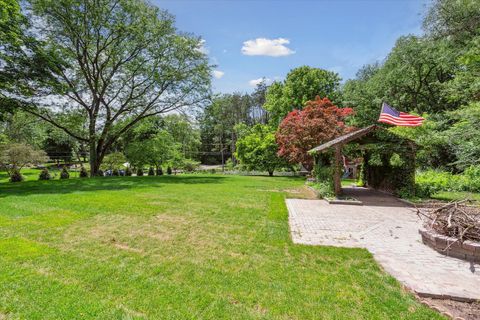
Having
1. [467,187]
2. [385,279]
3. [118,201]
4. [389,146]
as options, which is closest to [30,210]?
[118,201]

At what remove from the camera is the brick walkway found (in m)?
3.16

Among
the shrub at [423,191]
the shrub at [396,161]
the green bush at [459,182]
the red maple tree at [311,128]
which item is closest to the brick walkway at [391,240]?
the shrub at [423,191]

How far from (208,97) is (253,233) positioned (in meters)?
16.1

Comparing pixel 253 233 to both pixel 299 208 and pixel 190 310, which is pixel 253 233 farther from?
pixel 299 208

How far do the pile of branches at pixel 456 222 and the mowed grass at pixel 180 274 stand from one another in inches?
61.4

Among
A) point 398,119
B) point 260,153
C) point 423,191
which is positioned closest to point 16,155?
point 260,153

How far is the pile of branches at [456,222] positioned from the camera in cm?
402

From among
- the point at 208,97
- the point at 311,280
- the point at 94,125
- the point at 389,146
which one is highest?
the point at 208,97

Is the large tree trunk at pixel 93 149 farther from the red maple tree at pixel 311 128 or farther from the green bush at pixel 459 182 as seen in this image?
the green bush at pixel 459 182

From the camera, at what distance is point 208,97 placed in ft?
64.3

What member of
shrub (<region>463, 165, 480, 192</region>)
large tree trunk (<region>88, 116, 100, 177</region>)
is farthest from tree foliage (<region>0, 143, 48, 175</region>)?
shrub (<region>463, 165, 480, 192</region>)

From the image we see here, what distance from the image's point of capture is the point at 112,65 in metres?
18.1

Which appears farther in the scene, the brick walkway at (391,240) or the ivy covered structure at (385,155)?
the ivy covered structure at (385,155)

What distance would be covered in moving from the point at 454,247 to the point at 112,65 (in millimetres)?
20882
